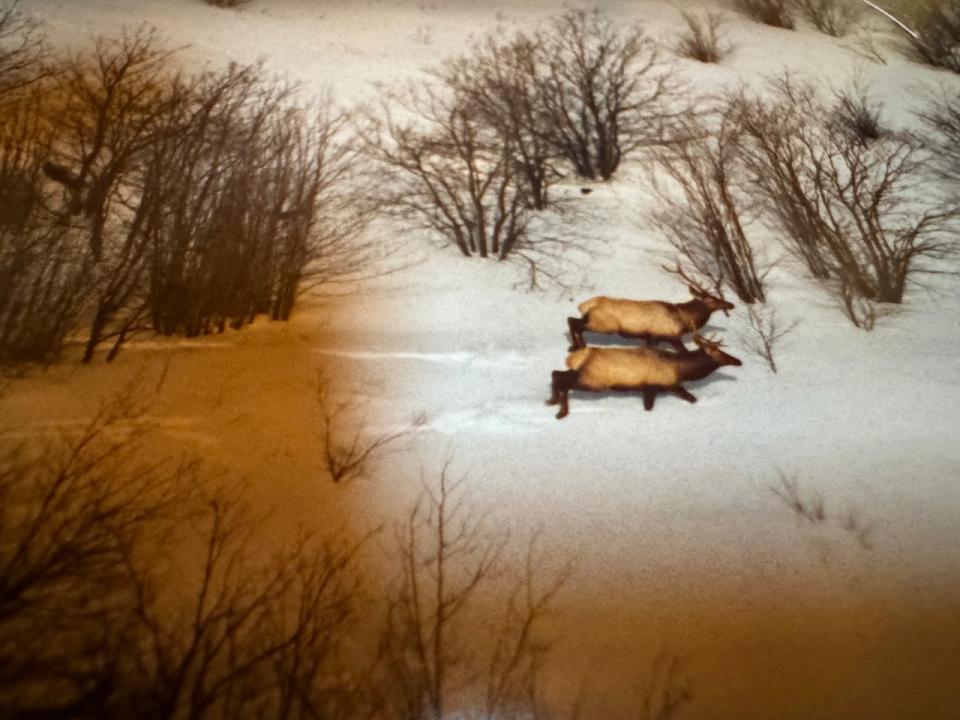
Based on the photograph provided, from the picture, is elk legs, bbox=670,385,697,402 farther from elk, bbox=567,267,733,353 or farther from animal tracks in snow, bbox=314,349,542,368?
animal tracks in snow, bbox=314,349,542,368

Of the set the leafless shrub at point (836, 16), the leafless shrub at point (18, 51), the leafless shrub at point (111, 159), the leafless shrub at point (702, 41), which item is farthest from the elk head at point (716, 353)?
the leafless shrub at point (18, 51)

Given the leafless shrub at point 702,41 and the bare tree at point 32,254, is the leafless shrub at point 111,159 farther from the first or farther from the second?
→ the leafless shrub at point 702,41

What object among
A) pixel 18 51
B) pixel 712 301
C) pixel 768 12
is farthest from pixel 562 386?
pixel 768 12

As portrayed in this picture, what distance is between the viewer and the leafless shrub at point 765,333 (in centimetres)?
665

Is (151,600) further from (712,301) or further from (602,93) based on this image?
(602,93)

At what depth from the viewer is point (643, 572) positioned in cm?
512

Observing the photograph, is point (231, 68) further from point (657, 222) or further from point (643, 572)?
point (643, 572)

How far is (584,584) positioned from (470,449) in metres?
1.37

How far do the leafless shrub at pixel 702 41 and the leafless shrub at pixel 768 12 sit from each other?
713 mm

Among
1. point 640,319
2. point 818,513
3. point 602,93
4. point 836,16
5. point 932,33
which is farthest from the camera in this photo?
point 836,16

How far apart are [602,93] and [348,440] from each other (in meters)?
6.19

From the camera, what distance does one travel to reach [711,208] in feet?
25.9

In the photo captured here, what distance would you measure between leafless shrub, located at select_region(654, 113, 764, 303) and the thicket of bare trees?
3405 millimetres

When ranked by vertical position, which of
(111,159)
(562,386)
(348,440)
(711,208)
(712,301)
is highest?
(711,208)
